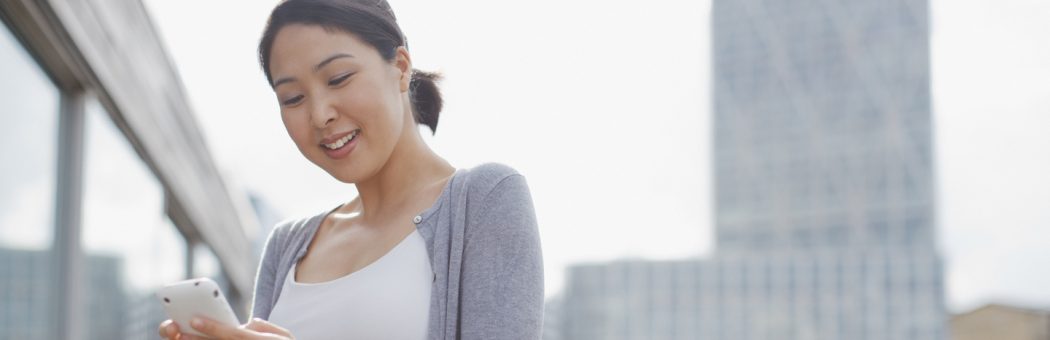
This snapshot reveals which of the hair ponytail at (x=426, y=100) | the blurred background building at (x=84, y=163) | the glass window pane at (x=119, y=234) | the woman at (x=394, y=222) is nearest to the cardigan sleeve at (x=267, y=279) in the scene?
the woman at (x=394, y=222)

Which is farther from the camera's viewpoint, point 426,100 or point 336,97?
point 426,100

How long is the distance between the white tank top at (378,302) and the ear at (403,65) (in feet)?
0.70

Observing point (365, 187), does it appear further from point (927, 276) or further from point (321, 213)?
point (927, 276)

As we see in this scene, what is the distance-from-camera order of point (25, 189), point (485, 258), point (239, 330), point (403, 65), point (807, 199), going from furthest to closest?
point (807, 199), point (25, 189), point (403, 65), point (485, 258), point (239, 330)

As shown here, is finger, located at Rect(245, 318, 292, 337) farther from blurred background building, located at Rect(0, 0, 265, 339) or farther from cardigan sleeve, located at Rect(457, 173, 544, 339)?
blurred background building, located at Rect(0, 0, 265, 339)

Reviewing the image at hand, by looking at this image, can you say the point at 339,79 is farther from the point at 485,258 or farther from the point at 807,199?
the point at 807,199

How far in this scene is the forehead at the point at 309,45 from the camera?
4.97 feet

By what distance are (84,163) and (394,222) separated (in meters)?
2.48

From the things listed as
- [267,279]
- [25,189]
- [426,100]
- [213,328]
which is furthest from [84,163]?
[213,328]

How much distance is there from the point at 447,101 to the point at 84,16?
1.83 m

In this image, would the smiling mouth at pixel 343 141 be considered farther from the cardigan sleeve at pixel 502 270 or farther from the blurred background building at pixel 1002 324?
the blurred background building at pixel 1002 324

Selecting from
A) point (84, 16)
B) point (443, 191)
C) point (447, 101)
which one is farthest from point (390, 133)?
point (84, 16)

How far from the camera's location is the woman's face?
4.98 feet

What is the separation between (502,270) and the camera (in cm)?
148
